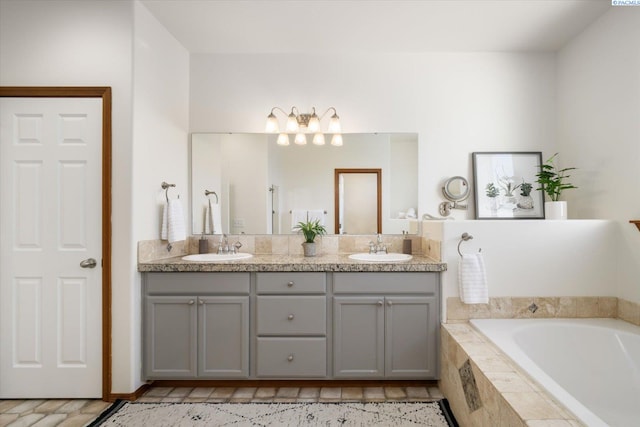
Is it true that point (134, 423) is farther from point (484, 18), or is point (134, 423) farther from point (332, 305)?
point (484, 18)

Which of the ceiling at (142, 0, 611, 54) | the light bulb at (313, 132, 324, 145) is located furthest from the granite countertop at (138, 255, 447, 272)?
the ceiling at (142, 0, 611, 54)

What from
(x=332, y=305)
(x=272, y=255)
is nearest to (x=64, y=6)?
(x=272, y=255)

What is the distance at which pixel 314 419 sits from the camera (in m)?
2.00

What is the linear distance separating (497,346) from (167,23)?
119 inches

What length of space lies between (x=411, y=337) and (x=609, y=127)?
194cm

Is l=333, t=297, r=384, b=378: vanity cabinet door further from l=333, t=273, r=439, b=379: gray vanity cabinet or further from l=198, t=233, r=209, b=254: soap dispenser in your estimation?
l=198, t=233, r=209, b=254: soap dispenser

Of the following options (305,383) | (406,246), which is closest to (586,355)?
(406,246)

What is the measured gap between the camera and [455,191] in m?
2.89

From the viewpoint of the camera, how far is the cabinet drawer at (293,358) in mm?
2314

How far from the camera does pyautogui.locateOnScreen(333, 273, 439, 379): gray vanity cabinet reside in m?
2.30

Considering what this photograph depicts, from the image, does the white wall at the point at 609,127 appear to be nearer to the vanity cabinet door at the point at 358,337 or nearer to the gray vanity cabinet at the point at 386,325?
the gray vanity cabinet at the point at 386,325

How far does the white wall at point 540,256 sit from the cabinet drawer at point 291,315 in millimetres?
871

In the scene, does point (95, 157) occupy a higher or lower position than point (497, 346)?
higher

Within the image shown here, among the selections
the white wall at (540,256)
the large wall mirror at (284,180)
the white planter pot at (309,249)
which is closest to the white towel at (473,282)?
the white wall at (540,256)
